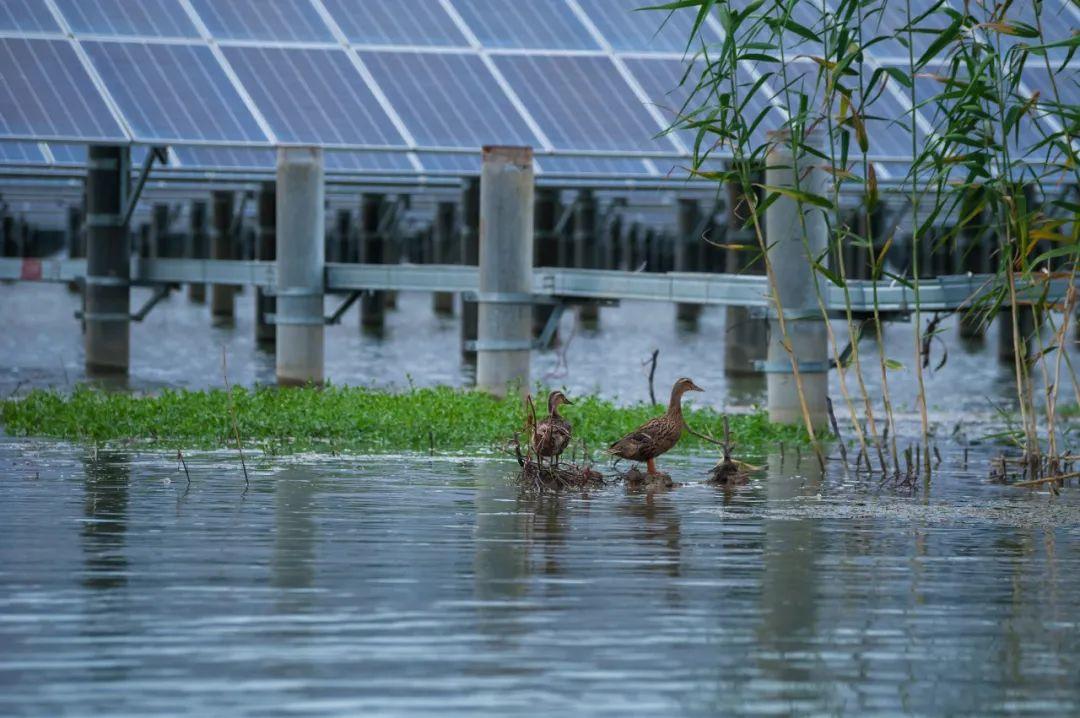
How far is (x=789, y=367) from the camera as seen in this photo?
1695 cm

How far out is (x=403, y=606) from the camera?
824cm

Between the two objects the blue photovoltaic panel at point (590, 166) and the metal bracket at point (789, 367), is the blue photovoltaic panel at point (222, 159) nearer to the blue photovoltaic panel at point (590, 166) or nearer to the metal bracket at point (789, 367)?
the blue photovoltaic panel at point (590, 166)

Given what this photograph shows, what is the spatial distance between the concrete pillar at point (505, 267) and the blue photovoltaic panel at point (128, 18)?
4632 mm

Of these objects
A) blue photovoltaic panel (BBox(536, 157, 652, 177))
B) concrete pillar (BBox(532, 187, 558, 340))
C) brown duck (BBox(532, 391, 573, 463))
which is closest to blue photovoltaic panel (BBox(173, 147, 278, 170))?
blue photovoltaic panel (BBox(536, 157, 652, 177))

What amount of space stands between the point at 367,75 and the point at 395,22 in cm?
112

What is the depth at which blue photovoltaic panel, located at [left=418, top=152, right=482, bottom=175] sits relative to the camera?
25.3m

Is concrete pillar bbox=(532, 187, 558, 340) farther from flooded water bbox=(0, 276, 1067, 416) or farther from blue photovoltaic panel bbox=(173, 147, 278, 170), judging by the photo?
blue photovoltaic panel bbox=(173, 147, 278, 170)

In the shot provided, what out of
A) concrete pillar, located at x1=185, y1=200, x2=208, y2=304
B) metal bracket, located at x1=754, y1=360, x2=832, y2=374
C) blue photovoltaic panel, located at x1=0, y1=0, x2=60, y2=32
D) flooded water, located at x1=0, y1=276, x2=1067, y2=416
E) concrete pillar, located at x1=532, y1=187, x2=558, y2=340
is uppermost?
concrete pillar, located at x1=185, y1=200, x2=208, y2=304

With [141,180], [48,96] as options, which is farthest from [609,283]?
[48,96]

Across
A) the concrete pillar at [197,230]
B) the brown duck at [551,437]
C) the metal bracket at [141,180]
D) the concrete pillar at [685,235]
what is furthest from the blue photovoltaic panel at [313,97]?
the concrete pillar at [197,230]

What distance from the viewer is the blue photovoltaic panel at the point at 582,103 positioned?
2062 cm

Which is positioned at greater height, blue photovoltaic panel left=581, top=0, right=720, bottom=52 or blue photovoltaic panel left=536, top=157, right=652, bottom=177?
blue photovoltaic panel left=581, top=0, right=720, bottom=52

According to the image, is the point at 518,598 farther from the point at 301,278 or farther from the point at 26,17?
the point at 26,17

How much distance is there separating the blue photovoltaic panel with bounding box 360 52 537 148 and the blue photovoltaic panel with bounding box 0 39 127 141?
117 inches
